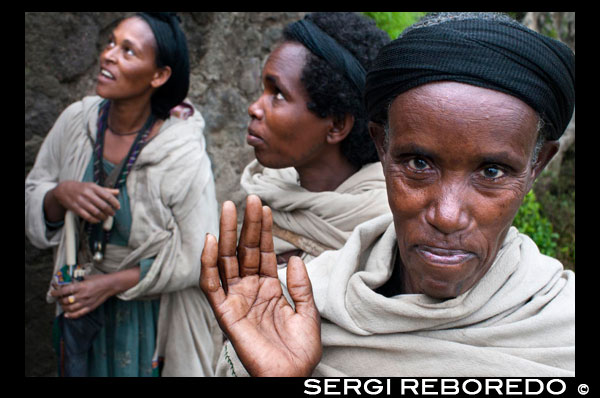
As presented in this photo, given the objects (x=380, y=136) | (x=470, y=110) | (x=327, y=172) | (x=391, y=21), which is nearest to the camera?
(x=470, y=110)

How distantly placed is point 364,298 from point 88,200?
1.62 meters

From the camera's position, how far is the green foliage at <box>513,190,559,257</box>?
4336mm

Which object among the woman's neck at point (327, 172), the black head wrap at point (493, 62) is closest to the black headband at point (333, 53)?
the woman's neck at point (327, 172)

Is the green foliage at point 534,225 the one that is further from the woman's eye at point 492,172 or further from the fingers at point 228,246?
the fingers at point 228,246

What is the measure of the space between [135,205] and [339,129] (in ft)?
3.67

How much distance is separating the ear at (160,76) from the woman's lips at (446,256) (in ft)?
6.37

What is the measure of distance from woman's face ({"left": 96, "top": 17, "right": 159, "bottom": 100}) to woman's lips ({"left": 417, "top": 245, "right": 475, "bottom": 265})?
193 centimetres

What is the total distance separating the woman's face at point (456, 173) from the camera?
45.3 inches

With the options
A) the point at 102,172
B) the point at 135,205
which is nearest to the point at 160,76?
the point at 102,172

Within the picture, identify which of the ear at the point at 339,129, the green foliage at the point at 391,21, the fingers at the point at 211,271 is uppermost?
the green foliage at the point at 391,21

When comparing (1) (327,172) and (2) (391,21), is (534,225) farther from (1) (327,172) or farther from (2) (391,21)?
(1) (327,172)

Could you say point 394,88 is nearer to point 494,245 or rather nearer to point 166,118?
point 494,245

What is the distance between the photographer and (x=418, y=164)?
4.02ft

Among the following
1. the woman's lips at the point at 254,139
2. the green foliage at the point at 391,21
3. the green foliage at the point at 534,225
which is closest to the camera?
the woman's lips at the point at 254,139
